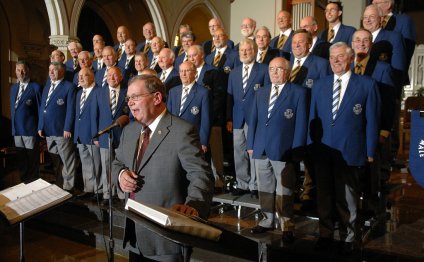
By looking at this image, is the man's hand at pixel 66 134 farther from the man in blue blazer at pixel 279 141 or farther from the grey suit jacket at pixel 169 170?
the grey suit jacket at pixel 169 170

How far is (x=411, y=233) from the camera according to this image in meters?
3.61

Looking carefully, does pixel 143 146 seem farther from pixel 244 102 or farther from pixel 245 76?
pixel 245 76

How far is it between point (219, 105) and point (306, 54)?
1067mm

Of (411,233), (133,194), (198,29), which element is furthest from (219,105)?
(198,29)

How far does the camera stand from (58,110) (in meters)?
4.96

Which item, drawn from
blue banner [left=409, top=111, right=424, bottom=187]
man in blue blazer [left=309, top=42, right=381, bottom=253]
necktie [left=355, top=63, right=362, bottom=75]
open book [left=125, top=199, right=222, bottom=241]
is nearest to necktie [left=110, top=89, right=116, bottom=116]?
man in blue blazer [left=309, top=42, right=381, bottom=253]

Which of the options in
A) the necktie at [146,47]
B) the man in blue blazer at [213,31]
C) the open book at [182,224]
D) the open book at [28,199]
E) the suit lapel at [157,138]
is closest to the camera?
the open book at [182,224]

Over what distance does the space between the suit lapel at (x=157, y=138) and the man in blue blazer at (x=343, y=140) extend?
163 centimetres

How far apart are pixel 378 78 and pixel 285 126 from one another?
0.95 meters

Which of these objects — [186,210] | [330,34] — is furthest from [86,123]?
[186,210]

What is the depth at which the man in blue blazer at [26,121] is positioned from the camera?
5.27 metres

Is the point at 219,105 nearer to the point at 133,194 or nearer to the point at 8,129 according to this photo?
the point at 133,194

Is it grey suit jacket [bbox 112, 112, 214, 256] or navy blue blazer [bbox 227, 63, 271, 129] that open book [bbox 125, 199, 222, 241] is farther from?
navy blue blazer [bbox 227, 63, 271, 129]

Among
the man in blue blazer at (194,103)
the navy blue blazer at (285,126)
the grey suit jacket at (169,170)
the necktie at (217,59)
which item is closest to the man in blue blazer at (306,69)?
the navy blue blazer at (285,126)
